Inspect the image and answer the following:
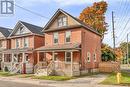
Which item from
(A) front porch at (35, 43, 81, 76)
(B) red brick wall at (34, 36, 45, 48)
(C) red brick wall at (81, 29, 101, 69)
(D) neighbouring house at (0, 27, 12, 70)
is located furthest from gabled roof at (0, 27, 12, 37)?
(C) red brick wall at (81, 29, 101, 69)

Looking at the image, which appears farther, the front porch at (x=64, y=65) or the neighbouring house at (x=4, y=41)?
the neighbouring house at (x=4, y=41)

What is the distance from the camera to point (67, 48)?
29766 millimetres

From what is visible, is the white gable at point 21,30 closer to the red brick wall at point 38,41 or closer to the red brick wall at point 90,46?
the red brick wall at point 38,41

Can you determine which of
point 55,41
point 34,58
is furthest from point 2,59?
point 55,41

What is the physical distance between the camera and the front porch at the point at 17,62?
35.6m

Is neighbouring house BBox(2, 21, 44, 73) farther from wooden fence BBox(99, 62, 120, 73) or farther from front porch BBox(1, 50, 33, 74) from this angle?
wooden fence BBox(99, 62, 120, 73)

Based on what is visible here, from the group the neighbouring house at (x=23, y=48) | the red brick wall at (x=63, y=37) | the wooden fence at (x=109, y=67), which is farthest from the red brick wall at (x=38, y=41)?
the wooden fence at (x=109, y=67)

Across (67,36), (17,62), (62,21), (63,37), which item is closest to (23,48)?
(17,62)

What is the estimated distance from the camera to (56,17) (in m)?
34.7

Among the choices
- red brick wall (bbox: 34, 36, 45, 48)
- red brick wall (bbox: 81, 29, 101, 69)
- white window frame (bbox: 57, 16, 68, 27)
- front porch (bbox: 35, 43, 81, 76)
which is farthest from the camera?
red brick wall (bbox: 34, 36, 45, 48)

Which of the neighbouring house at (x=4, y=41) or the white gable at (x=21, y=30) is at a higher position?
the white gable at (x=21, y=30)

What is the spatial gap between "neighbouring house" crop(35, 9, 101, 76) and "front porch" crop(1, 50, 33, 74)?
229cm

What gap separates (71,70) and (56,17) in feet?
31.9

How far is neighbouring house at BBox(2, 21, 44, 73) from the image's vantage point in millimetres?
36312
